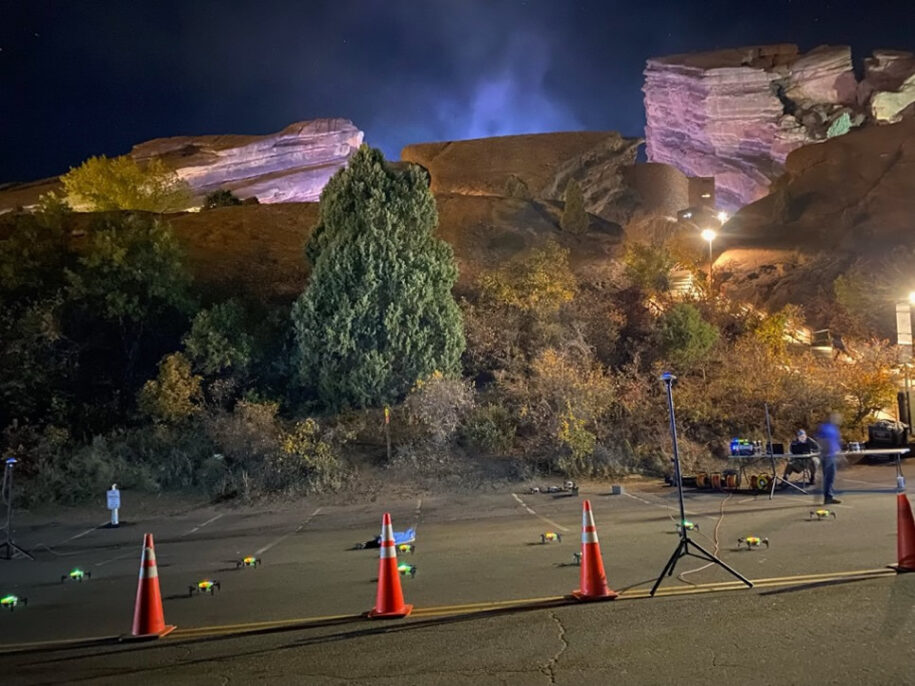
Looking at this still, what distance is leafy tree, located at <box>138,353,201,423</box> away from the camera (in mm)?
18234

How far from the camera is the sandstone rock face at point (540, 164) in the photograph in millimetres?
51562

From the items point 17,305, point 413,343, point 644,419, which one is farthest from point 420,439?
point 17,305

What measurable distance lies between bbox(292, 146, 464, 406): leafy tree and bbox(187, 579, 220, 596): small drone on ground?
37.3ft

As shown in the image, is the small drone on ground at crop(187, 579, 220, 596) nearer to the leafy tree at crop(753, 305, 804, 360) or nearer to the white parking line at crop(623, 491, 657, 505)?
the white parking line at crop(623, 491, 657, 505)

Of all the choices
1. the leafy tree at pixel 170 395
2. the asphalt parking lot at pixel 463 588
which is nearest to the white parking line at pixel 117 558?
the asphalt parking lot at pixel 463 588

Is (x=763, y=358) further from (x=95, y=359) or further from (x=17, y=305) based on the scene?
(x=17, y=305)

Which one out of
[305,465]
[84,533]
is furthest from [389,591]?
[305,465]

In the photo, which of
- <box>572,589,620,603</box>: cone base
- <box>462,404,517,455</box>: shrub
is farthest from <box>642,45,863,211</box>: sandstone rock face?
<box>572,589,620,603</box>: cone base

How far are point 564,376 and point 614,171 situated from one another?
42.0 meters

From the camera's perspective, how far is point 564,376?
18703 millimetres

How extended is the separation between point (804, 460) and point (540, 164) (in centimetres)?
4309

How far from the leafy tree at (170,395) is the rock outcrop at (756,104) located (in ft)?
263

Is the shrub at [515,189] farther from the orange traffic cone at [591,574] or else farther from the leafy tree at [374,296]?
the orange traffic cone at [591,574]

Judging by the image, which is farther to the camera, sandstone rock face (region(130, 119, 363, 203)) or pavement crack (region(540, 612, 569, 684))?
sandstone rock face (region(130, 119, 363, 203))
